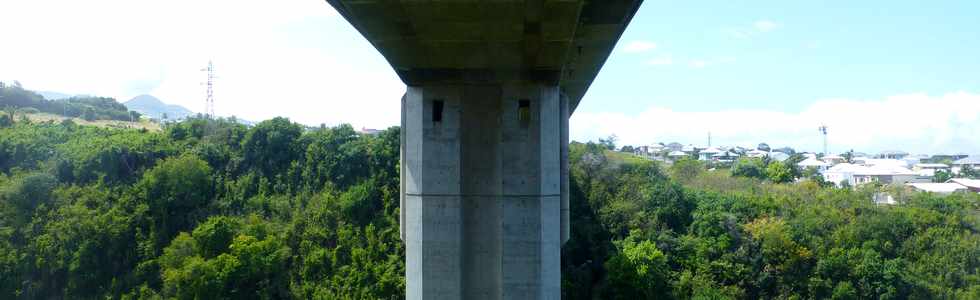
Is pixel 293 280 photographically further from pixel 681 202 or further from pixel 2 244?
pixel 681 202

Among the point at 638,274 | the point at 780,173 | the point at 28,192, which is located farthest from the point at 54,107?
the point at 780,173

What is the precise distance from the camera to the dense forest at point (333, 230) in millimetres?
32156

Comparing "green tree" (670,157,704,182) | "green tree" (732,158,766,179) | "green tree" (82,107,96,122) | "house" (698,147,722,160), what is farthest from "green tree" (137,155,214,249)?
"house" (698,147,722,160)

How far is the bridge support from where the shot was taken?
11.9 metres

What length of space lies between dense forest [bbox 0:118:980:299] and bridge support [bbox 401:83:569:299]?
20.0 metres

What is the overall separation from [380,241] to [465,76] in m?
24.0

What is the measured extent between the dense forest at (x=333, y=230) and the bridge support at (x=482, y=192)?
788 inches

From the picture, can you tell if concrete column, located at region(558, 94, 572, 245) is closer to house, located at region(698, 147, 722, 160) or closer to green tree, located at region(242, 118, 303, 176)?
green tree, located at region(242, 118, 303, 176)

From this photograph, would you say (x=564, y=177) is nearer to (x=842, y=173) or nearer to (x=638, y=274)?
(x=638, y=274)

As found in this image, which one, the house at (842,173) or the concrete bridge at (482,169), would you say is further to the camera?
the house at (842,173)

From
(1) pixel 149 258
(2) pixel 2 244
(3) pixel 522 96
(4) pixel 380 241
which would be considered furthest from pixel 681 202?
(2) pixel 2 244

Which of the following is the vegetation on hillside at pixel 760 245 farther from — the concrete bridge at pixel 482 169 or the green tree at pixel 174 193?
the green tree at pixel 174 193

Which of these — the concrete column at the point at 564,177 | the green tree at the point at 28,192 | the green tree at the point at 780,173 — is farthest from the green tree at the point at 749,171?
the green tree at the point at 28,192

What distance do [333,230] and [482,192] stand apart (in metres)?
25.7
